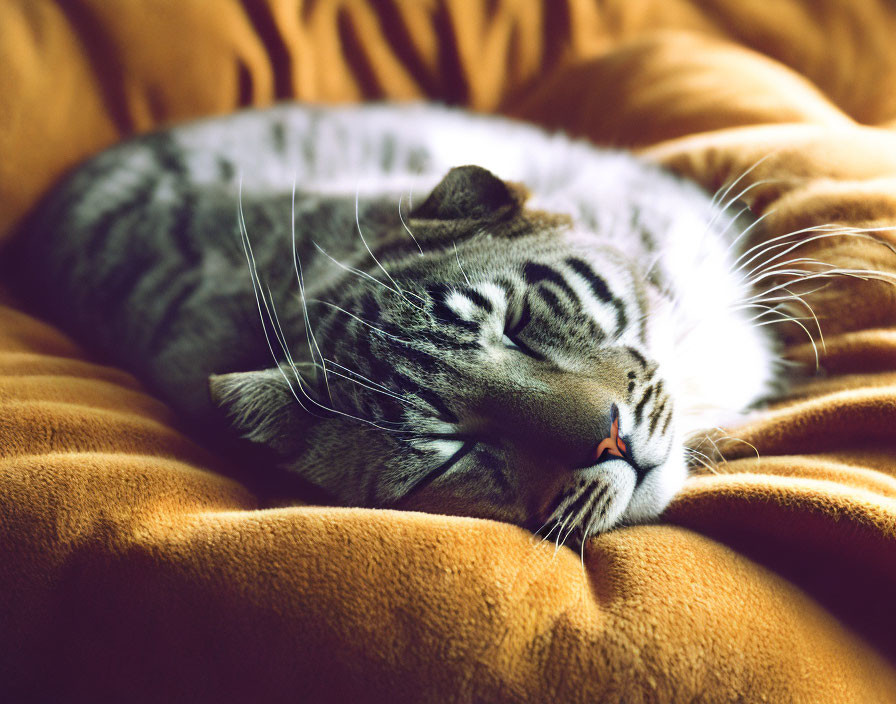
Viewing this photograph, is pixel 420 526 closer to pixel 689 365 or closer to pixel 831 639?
pixel 831 639

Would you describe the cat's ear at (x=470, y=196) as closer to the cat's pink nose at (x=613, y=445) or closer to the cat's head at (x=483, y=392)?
the cat's head at (x=483, y=392)

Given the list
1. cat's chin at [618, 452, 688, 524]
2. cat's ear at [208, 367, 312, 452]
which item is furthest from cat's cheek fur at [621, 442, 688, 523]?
cat's ear at [208, 367, 312, 452]

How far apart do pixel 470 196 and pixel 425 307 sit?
0.96 feet

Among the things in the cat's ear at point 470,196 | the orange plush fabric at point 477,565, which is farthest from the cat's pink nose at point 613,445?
the cat's ear at point 470,196

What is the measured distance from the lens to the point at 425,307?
43.8 inches

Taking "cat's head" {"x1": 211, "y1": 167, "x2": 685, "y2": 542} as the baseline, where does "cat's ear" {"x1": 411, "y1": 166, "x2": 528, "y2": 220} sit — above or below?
above

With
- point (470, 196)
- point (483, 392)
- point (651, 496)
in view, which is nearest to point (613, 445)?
point (651, 496)

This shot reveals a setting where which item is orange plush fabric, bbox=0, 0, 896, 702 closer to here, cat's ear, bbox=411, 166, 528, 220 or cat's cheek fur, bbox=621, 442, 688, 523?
cat's cheek fur, bbox=621, 442, 688, 523

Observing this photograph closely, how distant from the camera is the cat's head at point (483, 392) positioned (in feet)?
3.21

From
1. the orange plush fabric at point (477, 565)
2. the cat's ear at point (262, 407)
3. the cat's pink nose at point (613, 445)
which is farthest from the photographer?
the cat's ear at point (262, 407)

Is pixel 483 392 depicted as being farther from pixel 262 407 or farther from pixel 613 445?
pixel 262 407

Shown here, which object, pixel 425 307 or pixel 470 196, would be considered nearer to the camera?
pixel 425 307

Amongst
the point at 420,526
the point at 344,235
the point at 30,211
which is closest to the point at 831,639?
the point at 420,526

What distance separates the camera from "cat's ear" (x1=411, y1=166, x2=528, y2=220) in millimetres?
1262
